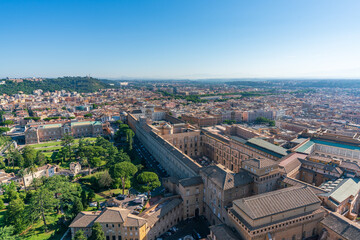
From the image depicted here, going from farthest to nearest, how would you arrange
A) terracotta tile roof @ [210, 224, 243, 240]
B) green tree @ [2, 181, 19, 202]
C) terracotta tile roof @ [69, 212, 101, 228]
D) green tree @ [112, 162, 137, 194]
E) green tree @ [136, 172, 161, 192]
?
1. green tree @ [112, 162, 137, 194]
2. green tree @ [2, 181, 19, 202]
3. green tree @ [136, 172, 161, 192]
4. terracotta tile roof @ [69, 212, 101, 228]
5. terracotta tile roof @ [210, 224, 243, 240]

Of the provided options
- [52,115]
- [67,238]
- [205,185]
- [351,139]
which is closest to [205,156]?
[205,185]

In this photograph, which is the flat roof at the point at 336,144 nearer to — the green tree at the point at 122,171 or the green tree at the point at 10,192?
the green tree at the point at 122,171

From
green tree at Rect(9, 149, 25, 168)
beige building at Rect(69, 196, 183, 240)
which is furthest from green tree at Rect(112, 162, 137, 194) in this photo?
green tree at Rect(9, 149, 25, 168)


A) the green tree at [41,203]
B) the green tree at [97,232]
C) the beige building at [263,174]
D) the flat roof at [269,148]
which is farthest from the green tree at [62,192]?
the flat roof at [269,148]

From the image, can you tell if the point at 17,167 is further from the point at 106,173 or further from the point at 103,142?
the point at 106,173

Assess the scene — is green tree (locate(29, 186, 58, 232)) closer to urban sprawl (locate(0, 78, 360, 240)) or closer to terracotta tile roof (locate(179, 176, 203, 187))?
urban sprawl (locate(0, 78, 360, 240))

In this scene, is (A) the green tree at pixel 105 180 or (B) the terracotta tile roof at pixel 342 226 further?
(A) the green tree at pixel 105 180
